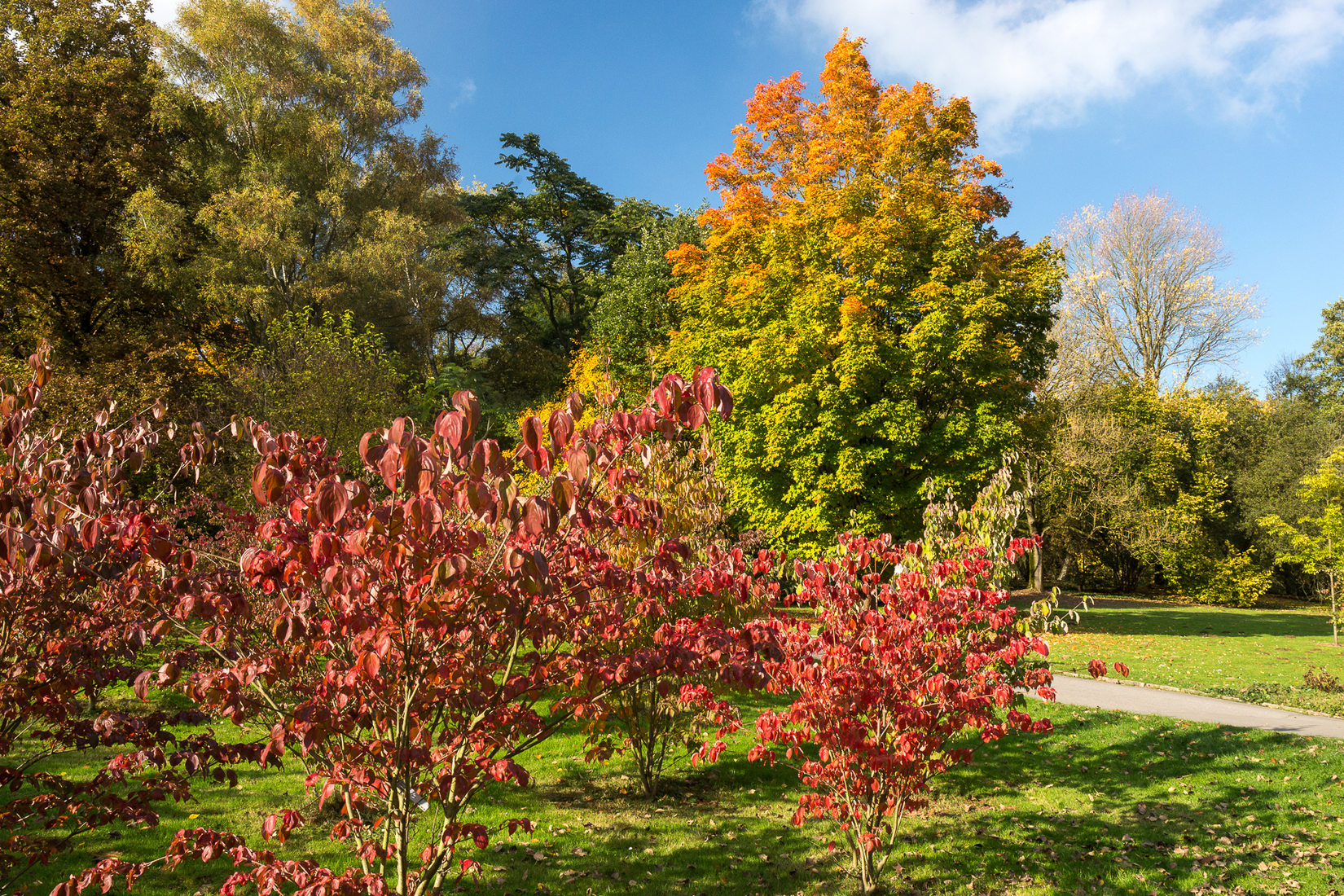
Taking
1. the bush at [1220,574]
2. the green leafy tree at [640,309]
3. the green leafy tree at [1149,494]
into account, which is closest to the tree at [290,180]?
the green leafy tree at [640,309]

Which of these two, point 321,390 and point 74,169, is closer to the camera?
point 321,390

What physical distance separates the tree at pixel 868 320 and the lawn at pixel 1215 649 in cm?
515

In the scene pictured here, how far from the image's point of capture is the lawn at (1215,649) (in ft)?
38.7

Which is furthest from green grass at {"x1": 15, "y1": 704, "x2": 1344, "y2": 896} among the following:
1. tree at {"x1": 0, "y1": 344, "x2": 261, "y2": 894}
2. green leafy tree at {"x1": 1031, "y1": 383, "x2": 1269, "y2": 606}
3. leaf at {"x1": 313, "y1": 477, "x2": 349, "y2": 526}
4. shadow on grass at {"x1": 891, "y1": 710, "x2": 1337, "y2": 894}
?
green leafy tree at {"x1": 1031, "y1": 383, "x2": 1269, "y2": 606}

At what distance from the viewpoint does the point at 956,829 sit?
20.7 feet

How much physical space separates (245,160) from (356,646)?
993 inches

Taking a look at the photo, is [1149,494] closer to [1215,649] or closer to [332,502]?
[1215,649]

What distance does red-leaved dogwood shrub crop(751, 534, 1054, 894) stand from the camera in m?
4.68

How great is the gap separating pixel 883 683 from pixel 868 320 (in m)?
14.7

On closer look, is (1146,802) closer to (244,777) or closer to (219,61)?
(244,777)

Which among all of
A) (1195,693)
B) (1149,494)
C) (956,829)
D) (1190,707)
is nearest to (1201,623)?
(1149,494)

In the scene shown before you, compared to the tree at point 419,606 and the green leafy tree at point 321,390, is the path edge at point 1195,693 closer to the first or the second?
the tree at point 419,606

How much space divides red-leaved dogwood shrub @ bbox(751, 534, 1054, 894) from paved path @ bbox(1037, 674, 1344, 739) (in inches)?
222

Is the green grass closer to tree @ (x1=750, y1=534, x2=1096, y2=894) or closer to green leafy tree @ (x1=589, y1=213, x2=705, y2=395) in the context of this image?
tree @ (x1=750, y1=534, x2=1096, y2=894)
